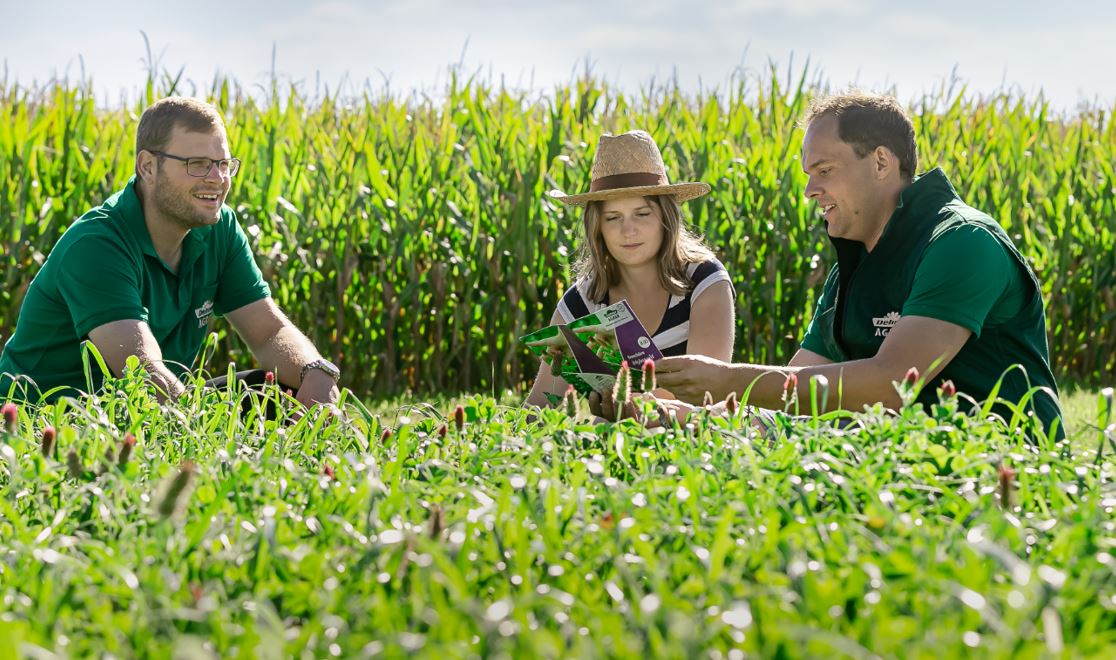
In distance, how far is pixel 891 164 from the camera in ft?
13.3

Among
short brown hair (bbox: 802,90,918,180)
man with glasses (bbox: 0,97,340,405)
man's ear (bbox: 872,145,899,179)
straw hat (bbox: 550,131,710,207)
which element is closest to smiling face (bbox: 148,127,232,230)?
man with glasses (bbox: 0,97,340,405)

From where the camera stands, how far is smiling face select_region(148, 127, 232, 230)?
4.57 m

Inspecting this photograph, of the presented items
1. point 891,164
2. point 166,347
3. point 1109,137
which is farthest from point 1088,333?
point 166,347

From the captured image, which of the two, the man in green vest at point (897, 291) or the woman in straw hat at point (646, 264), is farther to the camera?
the woman in straw hat at point (646, 264)

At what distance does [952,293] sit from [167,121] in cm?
302

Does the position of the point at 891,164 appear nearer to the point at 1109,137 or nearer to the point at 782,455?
the point at 782,455

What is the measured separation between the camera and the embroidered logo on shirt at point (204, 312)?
16.2 feet

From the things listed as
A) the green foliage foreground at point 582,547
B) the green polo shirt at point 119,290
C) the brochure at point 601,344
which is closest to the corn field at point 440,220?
the green polo shirt at point 119,290

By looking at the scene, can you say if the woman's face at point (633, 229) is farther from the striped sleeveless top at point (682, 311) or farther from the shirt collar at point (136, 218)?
the shirt collar at point (136, 218)

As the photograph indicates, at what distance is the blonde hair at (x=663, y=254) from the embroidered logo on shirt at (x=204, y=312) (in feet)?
5.24

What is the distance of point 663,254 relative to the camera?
15.6 ft

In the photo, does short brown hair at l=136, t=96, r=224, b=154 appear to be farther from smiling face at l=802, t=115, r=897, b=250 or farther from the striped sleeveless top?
smiling face at l=802, t=115, r=897, b=250

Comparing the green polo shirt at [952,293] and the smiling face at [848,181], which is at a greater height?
the smiling face at [848,181]

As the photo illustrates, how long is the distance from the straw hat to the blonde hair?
0.07 metres
